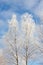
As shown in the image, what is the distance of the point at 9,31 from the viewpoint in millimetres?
34938

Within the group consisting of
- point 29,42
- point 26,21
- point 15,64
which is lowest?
point 15,64

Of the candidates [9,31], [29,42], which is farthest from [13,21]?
[29,42]

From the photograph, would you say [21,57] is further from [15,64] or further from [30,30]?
[30,30]

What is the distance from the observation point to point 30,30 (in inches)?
1350

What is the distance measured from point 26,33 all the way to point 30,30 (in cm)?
74

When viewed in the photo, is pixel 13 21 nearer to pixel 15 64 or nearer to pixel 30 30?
pixel 30 30

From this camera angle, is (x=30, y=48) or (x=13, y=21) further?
(x=13, y=21)

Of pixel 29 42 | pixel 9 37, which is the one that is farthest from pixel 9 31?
pixel 29 42

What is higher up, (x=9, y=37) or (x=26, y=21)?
(x=26, y=21)

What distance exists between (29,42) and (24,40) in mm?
706

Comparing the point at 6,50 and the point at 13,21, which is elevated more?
the point at 13,21

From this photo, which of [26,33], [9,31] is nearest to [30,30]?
[26,33]

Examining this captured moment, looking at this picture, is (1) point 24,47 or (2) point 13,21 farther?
(2) point 13,21

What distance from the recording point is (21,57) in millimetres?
33906
